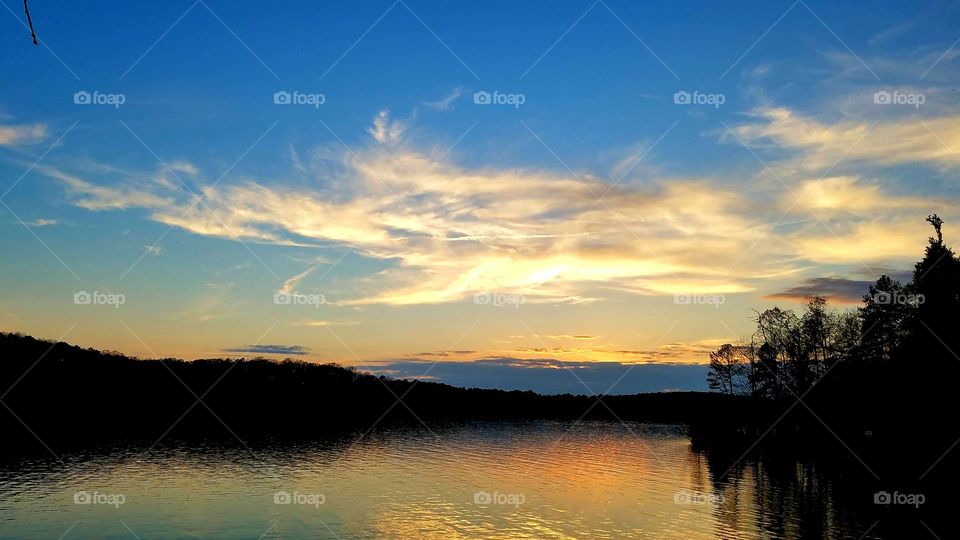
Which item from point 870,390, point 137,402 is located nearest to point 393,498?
point 870,390

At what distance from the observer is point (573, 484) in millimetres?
64312

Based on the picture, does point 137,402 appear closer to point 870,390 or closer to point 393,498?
point 393,498

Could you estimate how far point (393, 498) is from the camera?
174 ft

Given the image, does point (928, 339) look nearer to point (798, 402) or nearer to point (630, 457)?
point (798, 402)

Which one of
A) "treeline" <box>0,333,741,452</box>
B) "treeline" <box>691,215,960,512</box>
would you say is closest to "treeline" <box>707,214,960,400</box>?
"treeline" <box>691,215,960,512</box>

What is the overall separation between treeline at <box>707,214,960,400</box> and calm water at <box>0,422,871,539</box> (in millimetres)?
14457

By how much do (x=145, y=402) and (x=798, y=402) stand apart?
13895 cm

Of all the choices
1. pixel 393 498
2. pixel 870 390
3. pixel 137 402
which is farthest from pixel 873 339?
pixel 137 402

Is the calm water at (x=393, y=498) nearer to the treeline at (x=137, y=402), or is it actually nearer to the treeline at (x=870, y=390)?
the treeline at (x=870, y=390)

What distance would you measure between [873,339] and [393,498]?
57.9 metres

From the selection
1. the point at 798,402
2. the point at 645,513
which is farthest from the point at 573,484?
the point at 798,402

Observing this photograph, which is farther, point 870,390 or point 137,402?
point 137,402

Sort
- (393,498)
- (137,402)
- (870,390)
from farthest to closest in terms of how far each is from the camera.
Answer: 1. (137,402)
2. (870,390)
3. (393,498)

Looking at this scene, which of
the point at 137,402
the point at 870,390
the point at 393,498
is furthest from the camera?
the point at 137,402
